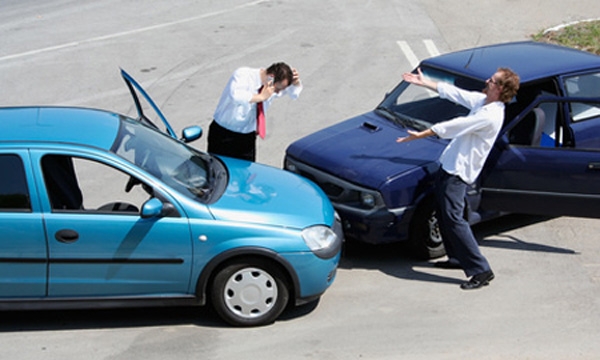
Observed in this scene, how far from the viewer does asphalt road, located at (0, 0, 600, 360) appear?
6883mm

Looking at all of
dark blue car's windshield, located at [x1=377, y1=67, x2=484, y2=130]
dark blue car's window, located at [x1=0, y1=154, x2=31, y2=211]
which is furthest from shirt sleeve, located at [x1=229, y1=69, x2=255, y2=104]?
dark blue car's window, located at [x1=0, y1=154, x2=31, y2=211]

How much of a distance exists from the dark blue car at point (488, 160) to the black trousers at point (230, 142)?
41 centimetres

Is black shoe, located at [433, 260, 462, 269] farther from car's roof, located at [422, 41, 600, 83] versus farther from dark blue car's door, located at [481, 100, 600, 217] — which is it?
car's roof, located at [422, 41, 600, 83]

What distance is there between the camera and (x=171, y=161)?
7.43 m

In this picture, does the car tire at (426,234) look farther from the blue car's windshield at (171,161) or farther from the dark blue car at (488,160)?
the blue car's windshield at (171,161)

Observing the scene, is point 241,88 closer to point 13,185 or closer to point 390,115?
point 390,115

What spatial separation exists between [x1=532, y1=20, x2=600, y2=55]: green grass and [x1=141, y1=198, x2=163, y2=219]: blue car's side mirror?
33.6 ft

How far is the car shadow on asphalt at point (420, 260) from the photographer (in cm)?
821

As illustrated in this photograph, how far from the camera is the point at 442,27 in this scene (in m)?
16.8

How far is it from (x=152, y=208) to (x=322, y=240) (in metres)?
1.37

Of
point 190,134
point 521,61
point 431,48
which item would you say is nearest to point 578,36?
point 431,48

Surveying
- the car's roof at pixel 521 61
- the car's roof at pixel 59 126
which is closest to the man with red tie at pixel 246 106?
the car's roof at pixel 59 126

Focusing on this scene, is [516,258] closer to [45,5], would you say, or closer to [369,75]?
[369,75]

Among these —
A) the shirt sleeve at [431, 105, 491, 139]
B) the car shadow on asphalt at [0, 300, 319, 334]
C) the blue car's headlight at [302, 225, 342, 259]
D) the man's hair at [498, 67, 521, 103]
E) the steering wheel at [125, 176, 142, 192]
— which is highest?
the man's hair at [498, 67, 521, 103]
